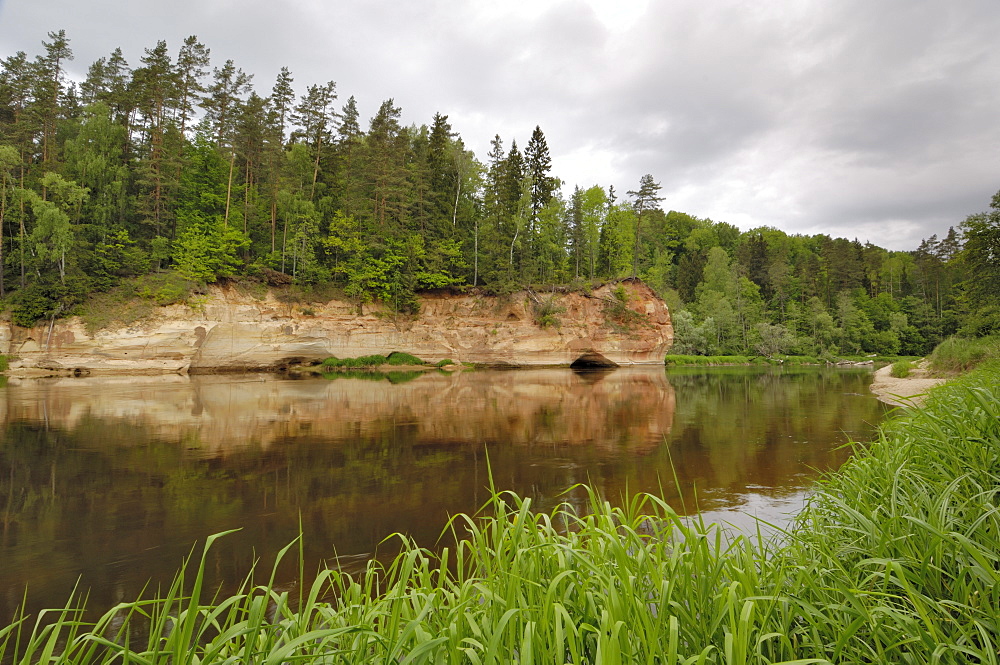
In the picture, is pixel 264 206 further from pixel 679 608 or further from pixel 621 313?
pixel 679 608

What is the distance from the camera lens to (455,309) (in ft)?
126

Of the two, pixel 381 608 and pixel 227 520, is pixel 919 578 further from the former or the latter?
pixel 227 520

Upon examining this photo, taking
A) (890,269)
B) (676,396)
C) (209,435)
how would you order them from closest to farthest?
(209,435) → (676,396) → (890,269)

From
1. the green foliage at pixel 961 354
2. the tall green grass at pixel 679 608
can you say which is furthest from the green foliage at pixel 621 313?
the tall green grass at pixel 679 608

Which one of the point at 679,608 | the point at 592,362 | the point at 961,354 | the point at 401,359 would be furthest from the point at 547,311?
the point at 679,608

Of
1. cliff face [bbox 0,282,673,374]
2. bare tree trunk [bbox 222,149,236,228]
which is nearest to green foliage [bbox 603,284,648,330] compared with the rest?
cliff face [bbox 0,282,673,374]

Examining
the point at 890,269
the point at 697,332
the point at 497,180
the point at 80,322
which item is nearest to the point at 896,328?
the point at 890,269

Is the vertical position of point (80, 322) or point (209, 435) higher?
point (80, 322)

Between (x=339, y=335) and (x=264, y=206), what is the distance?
13605 millimetres

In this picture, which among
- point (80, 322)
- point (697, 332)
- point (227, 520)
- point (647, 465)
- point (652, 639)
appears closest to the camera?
point (652, 639)

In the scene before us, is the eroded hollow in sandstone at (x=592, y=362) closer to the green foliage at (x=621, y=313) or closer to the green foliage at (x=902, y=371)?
the green foliage at (x=621, y=313)

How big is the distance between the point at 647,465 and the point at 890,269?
105 m

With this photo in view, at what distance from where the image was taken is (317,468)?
8273 mm

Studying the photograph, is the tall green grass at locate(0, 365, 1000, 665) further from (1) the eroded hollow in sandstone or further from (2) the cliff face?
(1) the eroded hollow in sandstone
